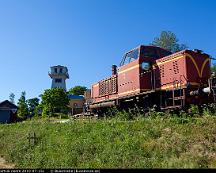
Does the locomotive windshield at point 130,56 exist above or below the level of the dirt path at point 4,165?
above

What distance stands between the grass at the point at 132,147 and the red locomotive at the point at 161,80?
7.83ft

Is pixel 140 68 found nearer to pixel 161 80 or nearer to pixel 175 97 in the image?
pixel 161 80

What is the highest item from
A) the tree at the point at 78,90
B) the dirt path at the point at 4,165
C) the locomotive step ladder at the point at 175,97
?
the tree at the point at 78,90

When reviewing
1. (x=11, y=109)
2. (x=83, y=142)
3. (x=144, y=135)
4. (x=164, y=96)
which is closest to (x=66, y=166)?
(x=83, y=142)

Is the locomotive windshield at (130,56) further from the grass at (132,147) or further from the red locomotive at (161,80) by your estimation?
the grass at (132,147)

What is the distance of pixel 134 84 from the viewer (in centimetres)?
1786

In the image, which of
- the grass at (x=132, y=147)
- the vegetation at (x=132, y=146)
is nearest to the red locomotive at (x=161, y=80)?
the vegetation at (x=132, y=146)

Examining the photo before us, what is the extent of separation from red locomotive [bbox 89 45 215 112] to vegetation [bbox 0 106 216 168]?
1.05 meters

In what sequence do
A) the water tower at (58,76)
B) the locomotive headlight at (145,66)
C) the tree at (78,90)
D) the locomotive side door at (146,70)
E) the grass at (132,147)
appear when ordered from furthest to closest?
the water tower at (58,76) < the tree at (78,90) < the locomotive headlight at (145,66) < the locomotive side door at (146,70) < the grass at (132,147)

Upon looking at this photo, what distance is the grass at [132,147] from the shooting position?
945 cm

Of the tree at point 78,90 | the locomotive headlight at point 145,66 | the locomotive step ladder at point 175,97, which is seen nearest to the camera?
the locomotive step ladder at point 175,97

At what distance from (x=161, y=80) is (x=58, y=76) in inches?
2703

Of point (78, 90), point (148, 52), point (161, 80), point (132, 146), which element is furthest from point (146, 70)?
point (78, 90)

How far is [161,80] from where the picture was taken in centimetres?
1648
